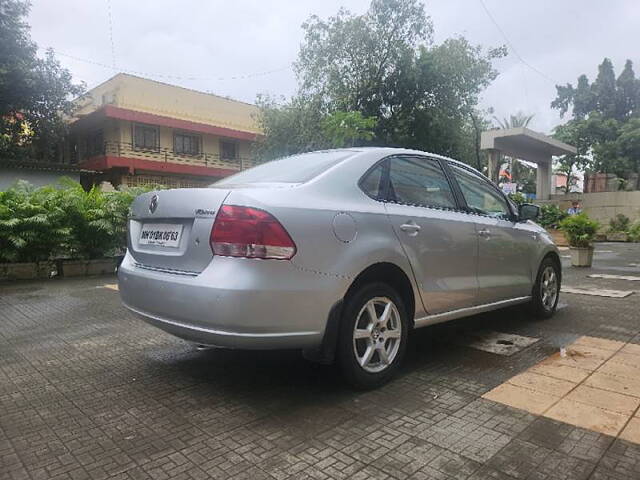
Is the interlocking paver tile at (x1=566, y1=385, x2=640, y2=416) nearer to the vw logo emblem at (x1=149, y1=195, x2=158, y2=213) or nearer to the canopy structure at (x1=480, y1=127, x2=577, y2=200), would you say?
the vw logo emblem at (x1=149, y1=195, x2=158, y2=213)

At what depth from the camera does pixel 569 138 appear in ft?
100

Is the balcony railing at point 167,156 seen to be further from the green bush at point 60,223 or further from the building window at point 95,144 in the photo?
the green bush at point 60,223

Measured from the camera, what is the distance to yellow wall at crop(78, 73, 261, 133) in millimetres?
25281

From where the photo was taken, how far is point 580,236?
10.3 meters

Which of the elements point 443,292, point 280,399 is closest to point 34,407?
point 280,399

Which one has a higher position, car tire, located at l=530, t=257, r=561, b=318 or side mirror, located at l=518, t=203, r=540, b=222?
side mirror, located at l=518, t=203, r=540, b=222

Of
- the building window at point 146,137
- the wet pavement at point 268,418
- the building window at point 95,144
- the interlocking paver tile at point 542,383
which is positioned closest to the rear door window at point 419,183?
the wet pavement at point 268,418

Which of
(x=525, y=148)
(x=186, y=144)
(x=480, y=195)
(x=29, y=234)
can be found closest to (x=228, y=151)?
(x=186, y=144)

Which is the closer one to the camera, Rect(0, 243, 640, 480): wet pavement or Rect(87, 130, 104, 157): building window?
Rect(0, 243, 640, 480): wet pavement

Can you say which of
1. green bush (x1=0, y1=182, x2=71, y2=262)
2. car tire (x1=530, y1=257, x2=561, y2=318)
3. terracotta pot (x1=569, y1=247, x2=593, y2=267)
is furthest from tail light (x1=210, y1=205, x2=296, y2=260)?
terracotta pot (x1=569, y1=247, x2=593, y2=267)

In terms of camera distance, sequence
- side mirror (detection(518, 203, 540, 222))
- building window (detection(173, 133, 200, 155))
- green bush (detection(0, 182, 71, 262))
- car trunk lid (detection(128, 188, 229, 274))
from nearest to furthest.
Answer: car trunk lid (detection(128, 188, 229, 274))
side mirror (detection(518, 203, 540, 222))
green bush (detection(0, 182, 71, 262))
building window (detection(173, 133, 200, 155))

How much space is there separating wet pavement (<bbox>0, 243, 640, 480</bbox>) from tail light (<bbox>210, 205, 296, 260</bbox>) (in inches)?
36.9

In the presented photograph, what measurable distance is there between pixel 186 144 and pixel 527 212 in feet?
82.5

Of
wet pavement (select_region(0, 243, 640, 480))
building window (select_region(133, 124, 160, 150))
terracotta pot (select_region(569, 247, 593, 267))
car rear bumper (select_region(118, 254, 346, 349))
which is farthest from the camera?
building window (select_region(133, 124, 160, 150))
